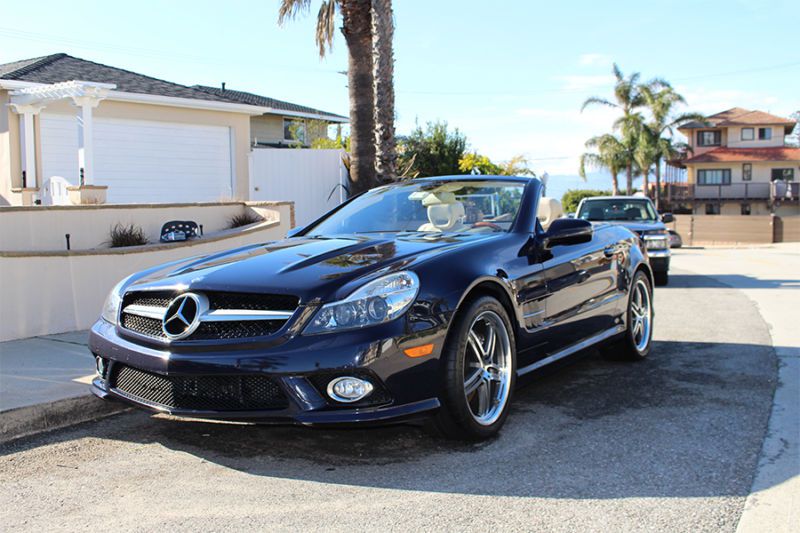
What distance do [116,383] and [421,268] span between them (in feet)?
5.94

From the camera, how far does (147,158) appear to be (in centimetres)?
1684

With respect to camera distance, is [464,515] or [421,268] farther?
[421,268]

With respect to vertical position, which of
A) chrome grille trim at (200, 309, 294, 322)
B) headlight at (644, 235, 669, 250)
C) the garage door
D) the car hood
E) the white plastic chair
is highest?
the garage door

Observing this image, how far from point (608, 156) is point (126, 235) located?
51826 millimetres

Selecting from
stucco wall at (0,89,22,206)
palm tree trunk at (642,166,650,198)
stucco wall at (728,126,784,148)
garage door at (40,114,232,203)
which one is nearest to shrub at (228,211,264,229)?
garage door at (40,114,232,203)

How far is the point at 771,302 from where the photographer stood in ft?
35.7

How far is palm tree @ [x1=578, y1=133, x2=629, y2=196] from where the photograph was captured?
5719 centimetres

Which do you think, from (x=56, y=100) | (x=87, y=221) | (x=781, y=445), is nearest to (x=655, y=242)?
(x=87, y=221)

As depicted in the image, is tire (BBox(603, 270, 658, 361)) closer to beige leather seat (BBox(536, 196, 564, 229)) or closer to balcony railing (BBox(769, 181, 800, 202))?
beige leather seat (BBox(536, 196, 564, 229))

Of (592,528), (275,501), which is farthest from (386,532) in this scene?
(592,528)

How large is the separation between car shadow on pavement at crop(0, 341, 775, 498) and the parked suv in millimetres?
7562

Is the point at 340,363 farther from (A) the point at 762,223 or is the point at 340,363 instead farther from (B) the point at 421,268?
(A) the point at 762,223

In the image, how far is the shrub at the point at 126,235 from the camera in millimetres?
9680

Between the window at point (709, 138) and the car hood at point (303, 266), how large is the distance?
62177 millimetres
